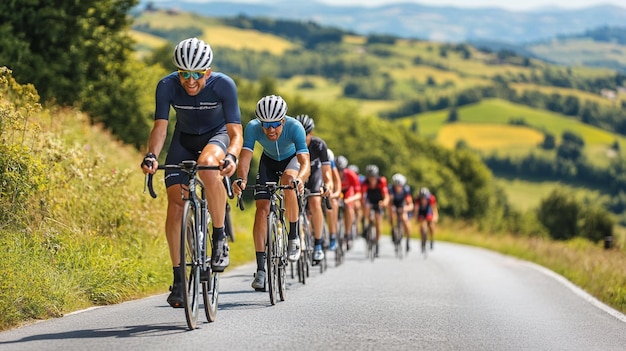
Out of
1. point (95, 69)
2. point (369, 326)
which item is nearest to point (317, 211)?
point (369, 326)

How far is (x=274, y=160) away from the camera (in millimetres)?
11812

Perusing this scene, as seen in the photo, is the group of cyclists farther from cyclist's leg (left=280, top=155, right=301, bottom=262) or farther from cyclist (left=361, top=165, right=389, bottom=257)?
cyclist (left=361, top=165, right=389, bottom=257)

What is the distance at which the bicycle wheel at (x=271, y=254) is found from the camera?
10398mm

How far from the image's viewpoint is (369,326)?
899 centimetres

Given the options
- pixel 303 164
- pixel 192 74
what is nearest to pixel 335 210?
pixel 303 164

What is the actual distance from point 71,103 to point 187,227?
22469mm

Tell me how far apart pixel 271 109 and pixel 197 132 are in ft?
7.53

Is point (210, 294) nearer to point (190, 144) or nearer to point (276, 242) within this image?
point (190, 144)

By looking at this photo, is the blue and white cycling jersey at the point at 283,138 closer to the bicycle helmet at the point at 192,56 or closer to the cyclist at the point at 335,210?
the bicycle helmet at the point at 192,56

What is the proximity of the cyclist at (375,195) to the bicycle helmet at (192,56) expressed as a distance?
14.6 metres

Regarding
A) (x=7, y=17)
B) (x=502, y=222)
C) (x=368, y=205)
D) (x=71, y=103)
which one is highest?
(x=7, y=17)

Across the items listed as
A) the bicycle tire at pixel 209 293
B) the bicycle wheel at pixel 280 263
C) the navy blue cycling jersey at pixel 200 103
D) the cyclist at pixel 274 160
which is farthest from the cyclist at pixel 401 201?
the navy blue cycling jersey at pixel 200 103

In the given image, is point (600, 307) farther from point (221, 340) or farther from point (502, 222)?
point (502, 222)

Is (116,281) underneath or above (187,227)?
underneath
